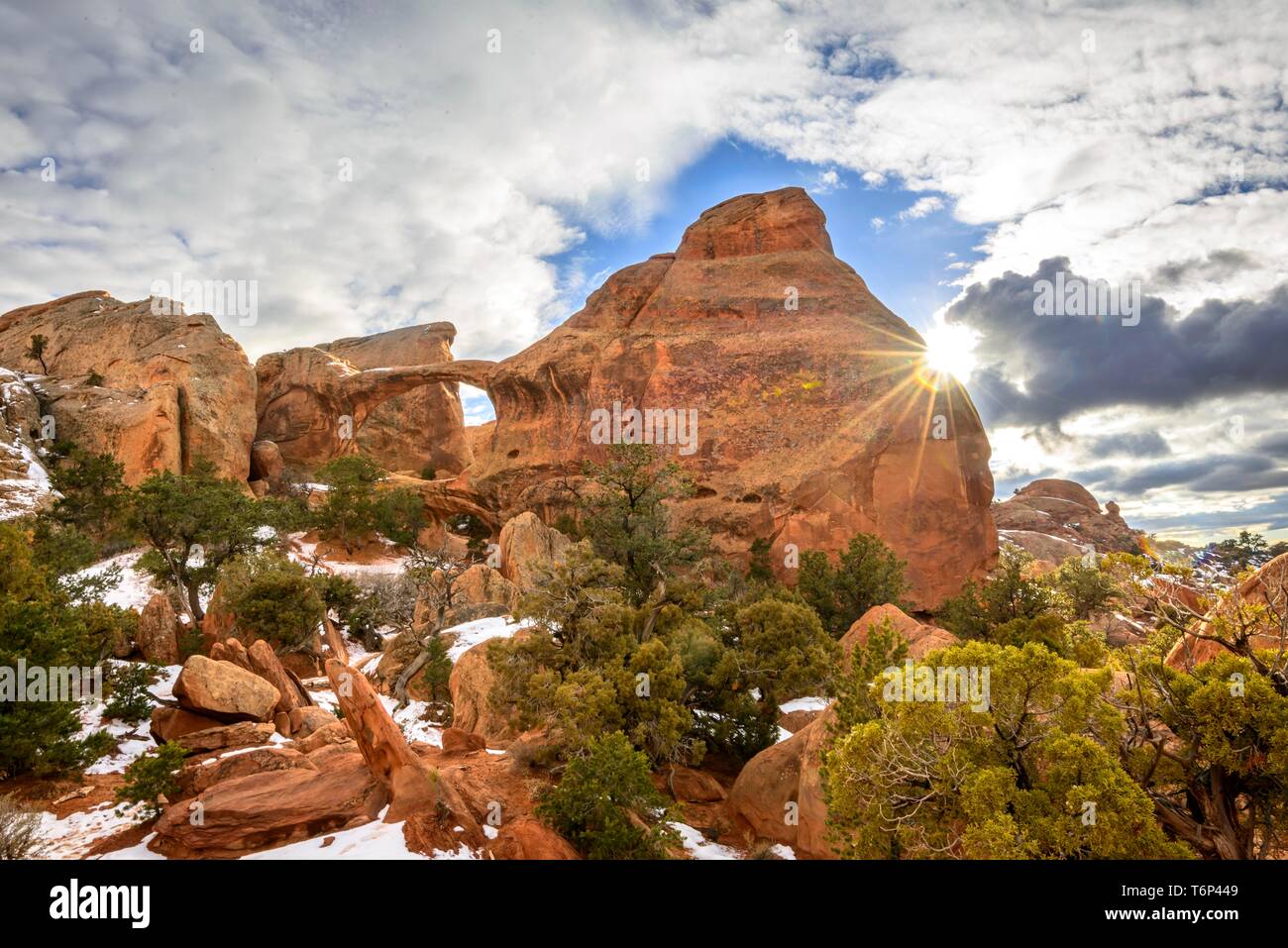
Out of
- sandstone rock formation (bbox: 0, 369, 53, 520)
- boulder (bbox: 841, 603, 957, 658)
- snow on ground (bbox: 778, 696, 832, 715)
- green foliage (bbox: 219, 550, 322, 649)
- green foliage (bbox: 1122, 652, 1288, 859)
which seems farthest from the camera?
sandstone rock formation (bbox: 0, 369, 53, 520)

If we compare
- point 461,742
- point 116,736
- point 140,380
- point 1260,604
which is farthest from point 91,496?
point 1260,604

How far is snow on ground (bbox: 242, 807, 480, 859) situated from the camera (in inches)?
279

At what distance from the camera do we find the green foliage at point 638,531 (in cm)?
1833

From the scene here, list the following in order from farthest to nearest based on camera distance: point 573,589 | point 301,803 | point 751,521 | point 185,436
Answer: point 185,436 → point 751,521 → point 573,589 → point 301,803

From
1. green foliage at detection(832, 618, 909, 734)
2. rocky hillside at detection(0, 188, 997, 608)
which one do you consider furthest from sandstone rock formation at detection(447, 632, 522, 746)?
rocky hillside at detection(0, 188, 997, 608)

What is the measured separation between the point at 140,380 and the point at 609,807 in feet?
151

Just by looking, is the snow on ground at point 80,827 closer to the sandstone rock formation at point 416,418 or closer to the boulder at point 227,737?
the boulder at point 227,737

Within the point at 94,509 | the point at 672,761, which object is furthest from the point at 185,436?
the point at 672,761

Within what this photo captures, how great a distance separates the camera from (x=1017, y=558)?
69.8ft

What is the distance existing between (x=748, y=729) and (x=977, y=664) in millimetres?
8057

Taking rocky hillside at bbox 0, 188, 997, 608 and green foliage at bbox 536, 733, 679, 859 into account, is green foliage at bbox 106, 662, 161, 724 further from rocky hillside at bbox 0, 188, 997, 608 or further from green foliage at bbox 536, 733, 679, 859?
rocky hillside at bbox 0, 188, 997, 608

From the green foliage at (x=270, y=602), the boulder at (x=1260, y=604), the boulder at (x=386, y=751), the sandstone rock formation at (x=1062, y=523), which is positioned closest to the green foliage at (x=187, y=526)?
the green foliage at (x=270, y=602)

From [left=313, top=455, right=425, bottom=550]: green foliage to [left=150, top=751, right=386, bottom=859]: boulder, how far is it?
29299 mm
